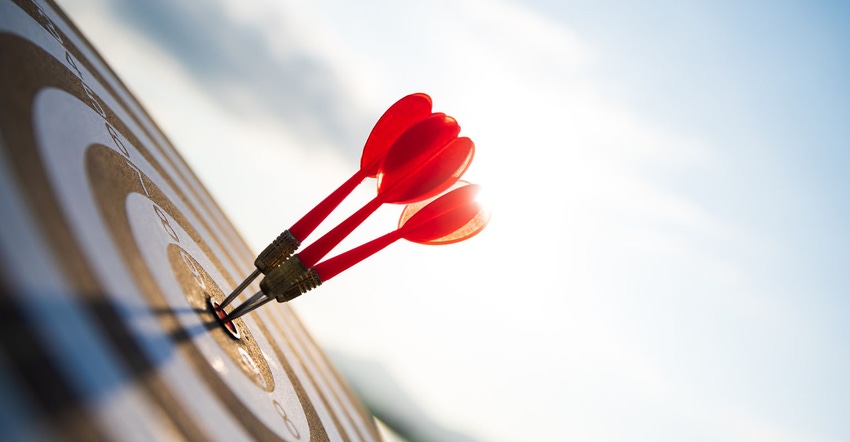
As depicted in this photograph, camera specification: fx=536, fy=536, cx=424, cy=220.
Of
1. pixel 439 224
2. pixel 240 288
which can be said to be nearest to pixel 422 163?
pixel 439 224

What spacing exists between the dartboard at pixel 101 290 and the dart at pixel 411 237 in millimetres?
198

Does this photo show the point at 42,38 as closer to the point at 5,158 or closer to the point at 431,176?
the point at 5,158

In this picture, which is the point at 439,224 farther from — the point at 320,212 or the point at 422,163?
the point at 320,212

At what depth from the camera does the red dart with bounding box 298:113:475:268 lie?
1.27m

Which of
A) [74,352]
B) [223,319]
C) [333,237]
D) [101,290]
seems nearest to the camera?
[74,352]

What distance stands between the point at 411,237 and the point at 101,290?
0.65m

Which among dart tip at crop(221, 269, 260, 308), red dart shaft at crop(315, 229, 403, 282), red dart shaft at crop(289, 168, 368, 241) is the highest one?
red dart shaft at crop(289, 168, 368, 241)

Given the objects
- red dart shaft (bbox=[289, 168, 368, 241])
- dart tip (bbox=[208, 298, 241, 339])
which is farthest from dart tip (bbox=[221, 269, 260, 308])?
red dart shaft (bbox=[289, 168, 368, 241])

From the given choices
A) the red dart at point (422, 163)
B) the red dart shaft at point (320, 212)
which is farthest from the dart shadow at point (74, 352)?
the red dart at point (422, 163)

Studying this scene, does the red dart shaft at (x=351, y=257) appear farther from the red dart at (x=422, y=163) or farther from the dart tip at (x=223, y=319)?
the dart tip at (x=223, y=319)

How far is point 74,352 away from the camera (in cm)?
78

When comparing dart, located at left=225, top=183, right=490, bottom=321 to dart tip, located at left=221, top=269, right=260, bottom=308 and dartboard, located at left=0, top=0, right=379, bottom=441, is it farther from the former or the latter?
dartboard, located at left=0, top=0, right=379, bottom=441

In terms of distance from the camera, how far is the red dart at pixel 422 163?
1269 mm

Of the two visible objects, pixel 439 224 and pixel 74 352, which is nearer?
pixel 74 352
